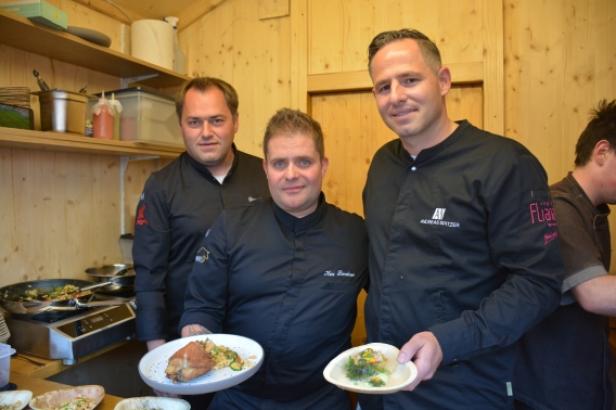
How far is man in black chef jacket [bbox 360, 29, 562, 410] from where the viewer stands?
3.62ft

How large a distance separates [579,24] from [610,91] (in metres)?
0.38

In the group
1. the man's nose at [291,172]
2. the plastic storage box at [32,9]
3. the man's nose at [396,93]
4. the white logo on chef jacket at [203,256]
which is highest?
the plastic storage box at [32,9]

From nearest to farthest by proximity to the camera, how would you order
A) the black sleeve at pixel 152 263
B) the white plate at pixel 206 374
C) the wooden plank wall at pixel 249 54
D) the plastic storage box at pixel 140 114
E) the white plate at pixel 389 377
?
the white plate at pixel 389 377, the white plate at pixel 206 374, the black sleeve at pixel 152 263, the plastic storage box at pixel 140 114, the wooden plank wall at pixel 249 54

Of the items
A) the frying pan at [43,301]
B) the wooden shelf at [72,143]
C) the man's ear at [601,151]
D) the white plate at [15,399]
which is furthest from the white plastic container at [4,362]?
the man's ear at [601,151]

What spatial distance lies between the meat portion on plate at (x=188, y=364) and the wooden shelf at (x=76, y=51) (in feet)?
4.82

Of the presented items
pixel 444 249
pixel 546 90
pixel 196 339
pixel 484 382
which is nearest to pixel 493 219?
pixel 444 249

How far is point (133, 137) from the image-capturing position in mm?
2402

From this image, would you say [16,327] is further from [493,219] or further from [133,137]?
[493,219]

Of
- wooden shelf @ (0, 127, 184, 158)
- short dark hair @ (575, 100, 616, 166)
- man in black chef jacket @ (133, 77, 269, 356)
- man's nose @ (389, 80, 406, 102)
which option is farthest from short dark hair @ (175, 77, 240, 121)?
short dark hair @ (575, 100, 616, 166)

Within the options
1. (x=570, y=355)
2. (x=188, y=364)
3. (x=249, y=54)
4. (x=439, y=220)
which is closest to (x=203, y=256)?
(x=188, y=364)

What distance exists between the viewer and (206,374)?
120 cm

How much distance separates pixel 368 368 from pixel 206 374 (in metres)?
0.43

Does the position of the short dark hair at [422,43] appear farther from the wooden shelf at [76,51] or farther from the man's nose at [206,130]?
the wooden shelf at [76,51]

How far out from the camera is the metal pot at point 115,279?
2207 mm
